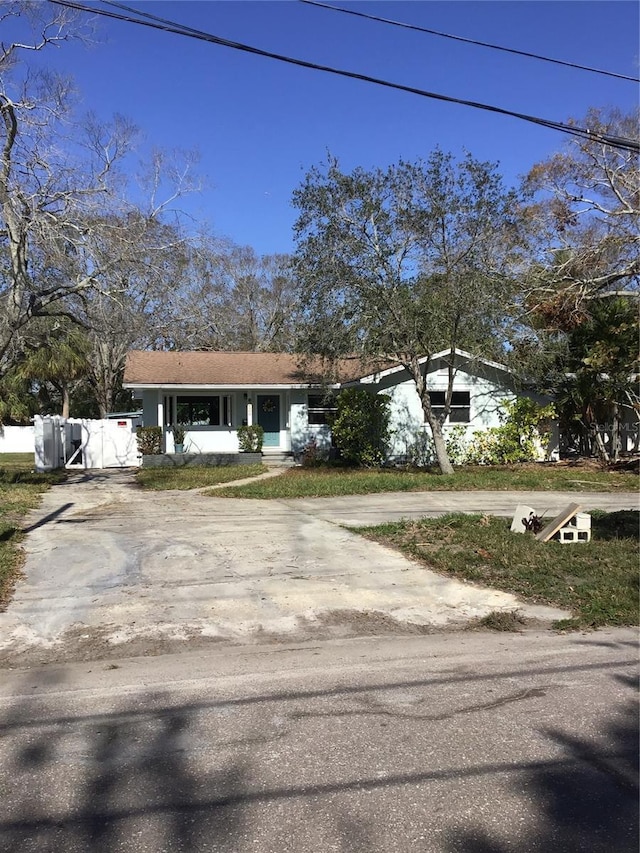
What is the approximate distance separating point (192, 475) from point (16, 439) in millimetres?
18888

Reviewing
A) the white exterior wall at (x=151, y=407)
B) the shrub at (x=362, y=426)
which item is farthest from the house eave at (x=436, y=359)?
the white exterior wall at (x=151, y=407)

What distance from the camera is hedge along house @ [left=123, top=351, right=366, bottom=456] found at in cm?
2295

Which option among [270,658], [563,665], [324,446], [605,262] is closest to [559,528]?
[563,665]

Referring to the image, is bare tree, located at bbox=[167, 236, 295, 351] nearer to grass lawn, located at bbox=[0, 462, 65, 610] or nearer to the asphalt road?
grass lawn, located at bbox=[0, 462, 65, 610]

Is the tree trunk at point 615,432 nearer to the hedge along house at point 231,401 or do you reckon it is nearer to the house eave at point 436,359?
the house eave at point 436,359

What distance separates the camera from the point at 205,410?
24.3m

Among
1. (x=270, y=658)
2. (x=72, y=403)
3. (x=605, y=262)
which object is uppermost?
(x=605, y=262)

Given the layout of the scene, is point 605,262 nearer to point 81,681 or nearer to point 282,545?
point 282,545

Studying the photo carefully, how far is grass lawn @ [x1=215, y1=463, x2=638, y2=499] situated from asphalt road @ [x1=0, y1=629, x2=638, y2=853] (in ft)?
34.8

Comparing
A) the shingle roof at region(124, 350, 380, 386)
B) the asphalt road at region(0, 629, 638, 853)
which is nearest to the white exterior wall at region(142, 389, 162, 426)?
the shingle roof at region(124, 350, 380, 386)

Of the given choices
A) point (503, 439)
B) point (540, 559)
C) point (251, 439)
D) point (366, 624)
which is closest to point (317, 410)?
point (251, 439)

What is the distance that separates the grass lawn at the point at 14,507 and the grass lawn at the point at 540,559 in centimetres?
513

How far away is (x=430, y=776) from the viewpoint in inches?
133

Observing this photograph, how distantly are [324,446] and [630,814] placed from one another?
2070 centimetres
